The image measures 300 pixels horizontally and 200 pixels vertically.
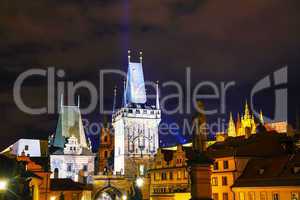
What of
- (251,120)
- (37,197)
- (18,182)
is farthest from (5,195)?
(251,120)

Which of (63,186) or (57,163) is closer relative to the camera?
(63,186)

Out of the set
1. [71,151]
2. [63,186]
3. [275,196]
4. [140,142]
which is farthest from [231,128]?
[275,196]

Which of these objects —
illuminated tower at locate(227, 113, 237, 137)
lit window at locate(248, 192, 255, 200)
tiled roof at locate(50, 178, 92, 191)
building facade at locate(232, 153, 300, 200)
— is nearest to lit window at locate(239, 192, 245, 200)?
building facade at locate(232, 153, 300, 200)

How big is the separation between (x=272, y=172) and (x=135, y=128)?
69063 mm

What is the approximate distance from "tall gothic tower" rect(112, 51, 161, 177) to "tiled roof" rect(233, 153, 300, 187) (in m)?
56.1

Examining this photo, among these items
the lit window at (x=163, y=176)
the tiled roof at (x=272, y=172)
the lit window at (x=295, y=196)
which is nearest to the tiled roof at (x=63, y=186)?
the lit window at (x=163, y=176)

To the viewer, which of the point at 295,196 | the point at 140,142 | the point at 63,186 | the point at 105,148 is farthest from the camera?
the point at 105,148

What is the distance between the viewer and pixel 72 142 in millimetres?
106625

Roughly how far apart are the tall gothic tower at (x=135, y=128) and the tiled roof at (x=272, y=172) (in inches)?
2208

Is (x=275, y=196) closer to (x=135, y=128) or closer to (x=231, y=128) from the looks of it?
(x=135, y=128)

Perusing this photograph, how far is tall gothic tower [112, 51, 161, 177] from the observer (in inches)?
4311

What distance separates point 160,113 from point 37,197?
61.2 m

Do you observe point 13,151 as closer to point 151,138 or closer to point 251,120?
point 151,138

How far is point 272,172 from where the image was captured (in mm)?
46562
